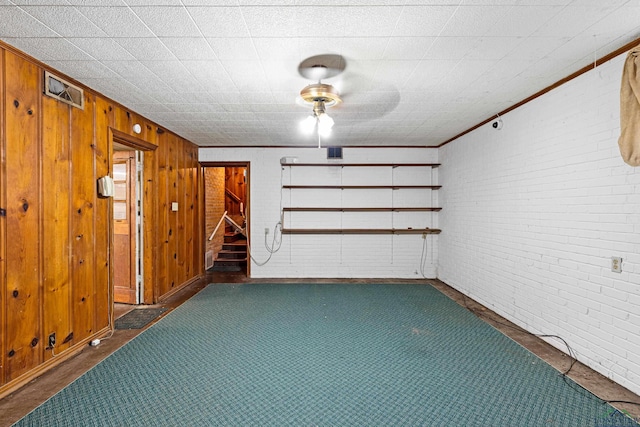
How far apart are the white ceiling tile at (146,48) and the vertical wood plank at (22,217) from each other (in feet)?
2.70

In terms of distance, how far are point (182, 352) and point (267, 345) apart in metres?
0.76

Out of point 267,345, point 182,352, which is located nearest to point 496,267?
point 267,345

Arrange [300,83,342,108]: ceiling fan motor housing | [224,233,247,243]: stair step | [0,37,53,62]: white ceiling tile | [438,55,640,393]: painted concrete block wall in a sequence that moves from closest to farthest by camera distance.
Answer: [0,37,53,62]: white ceiling tile, [438,55,640,393]: painted concrete block wall, [300,83,342,108]: ceiling fan motor housing, [224,233,247,243]: stair step

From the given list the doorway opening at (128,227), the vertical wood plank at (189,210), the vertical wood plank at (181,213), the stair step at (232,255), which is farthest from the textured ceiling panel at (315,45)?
the stair step at (232,255)

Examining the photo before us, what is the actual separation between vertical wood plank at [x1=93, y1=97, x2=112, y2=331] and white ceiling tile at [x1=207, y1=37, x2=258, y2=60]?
166 cm

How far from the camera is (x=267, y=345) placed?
286 centimetres

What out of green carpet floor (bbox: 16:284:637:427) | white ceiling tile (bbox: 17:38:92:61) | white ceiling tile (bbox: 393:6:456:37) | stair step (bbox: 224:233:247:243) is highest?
white ceiling tile (bbox: 393:6:456:37)

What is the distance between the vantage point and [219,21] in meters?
1.89

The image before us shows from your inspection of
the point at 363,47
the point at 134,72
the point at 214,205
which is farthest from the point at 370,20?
the point at 214,205

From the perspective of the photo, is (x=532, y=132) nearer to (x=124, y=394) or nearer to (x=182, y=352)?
(x=182, y=352)

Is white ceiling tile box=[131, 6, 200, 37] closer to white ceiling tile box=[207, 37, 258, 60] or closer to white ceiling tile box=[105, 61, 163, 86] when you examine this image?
white ceiling tile box=[207, 37, 258, 60]

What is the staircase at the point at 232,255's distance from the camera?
647 cm

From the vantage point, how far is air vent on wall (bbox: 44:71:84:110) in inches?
96.3

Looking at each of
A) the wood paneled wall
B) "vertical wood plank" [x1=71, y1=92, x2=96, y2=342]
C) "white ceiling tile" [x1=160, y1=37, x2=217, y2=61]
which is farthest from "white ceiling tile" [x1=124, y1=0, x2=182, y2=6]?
"vertical wood plank" [x1=71, y1=92, x2=96, y2=342]
